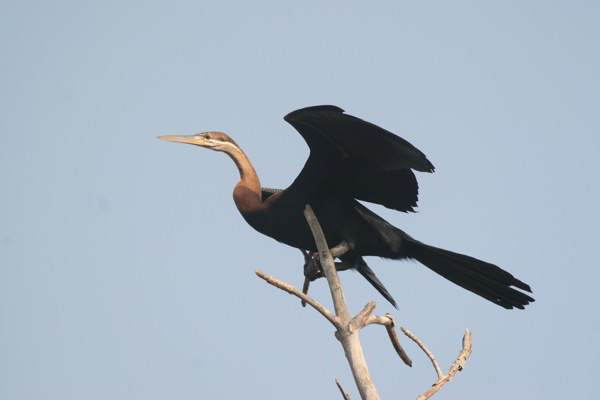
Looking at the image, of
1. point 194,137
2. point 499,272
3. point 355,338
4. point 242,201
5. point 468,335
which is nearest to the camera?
point 355,338

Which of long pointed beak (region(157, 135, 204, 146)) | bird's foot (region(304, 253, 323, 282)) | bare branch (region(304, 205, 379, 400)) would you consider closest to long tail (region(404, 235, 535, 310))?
bird's foot (region(304, 253, 323, 282))

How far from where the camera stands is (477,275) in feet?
19.6

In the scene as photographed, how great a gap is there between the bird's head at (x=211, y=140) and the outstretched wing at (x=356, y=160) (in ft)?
2.65

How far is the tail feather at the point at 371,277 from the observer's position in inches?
249

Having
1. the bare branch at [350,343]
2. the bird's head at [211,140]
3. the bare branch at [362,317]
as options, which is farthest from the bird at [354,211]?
the bare branch at [362,317]

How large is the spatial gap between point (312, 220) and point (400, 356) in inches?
38.7

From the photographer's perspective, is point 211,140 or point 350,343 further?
point 211,140

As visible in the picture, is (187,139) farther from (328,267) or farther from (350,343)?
(350,343)

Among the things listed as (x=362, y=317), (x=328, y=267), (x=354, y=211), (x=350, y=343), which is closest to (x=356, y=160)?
(x=354, y=211)

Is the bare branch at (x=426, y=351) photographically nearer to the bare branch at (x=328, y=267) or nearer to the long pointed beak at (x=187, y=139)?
the bare branch at (x=328, y=267)

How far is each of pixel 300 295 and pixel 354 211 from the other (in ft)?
4.11

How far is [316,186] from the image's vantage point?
602 centimetres

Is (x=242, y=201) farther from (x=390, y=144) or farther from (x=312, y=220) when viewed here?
(x=390, y=144)

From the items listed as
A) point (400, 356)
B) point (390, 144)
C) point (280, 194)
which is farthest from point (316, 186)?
point (400, 356)
